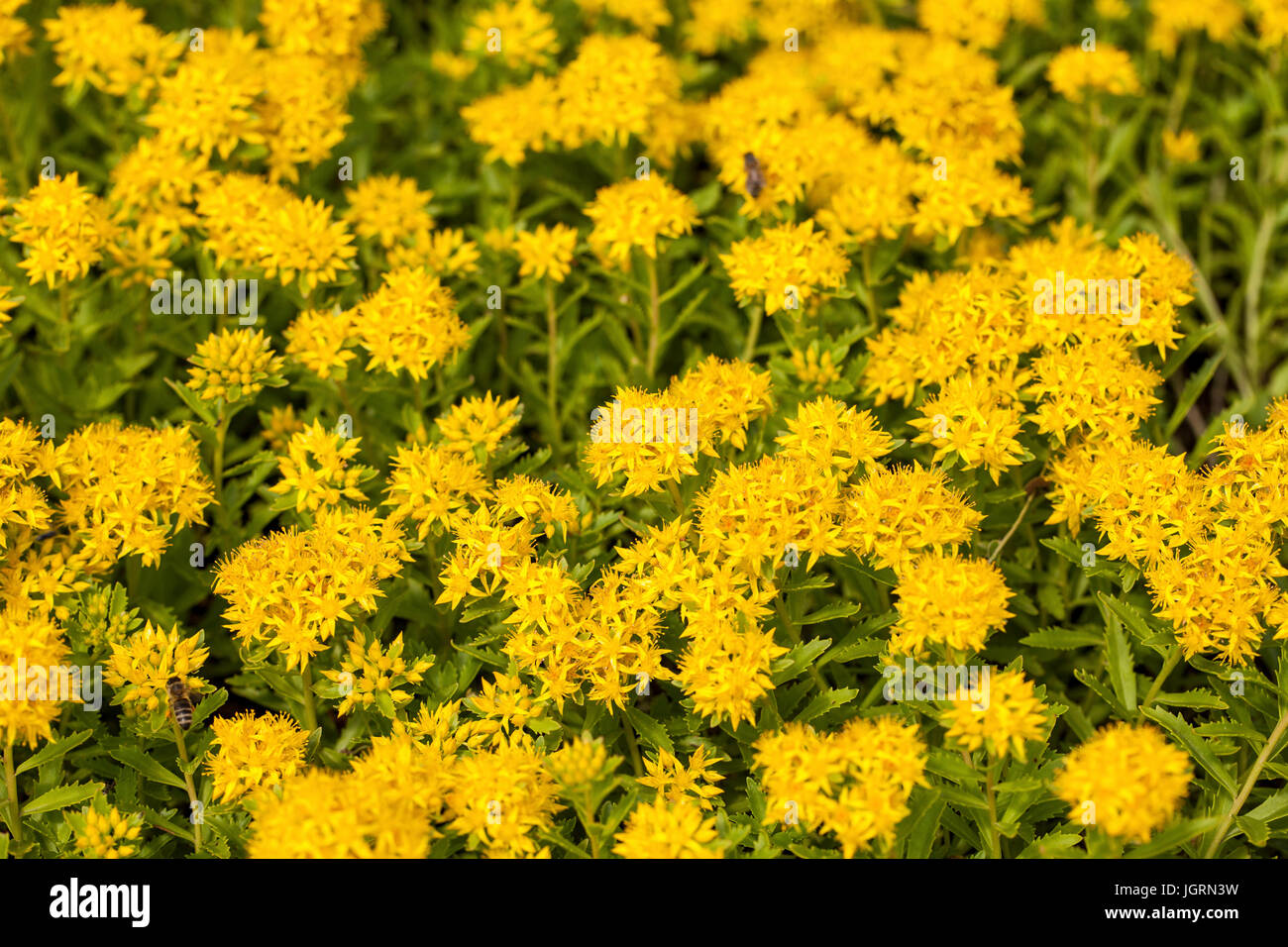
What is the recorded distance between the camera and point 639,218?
2961mm

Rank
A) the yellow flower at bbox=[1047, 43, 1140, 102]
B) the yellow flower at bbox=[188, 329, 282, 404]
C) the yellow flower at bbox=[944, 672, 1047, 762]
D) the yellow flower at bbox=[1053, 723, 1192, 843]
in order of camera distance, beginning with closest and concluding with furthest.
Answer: the yellow flower at bbox=[1053, 723, 1192, 843] → the yellow flower at bbox=[944, 672, 1047, 762] → the yellow flower at bbox=[188, 329, 282, 404] → the yellow flower at bbox=[1047, 43, 1140, 102]

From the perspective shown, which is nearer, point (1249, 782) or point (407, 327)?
point (1249, 782)

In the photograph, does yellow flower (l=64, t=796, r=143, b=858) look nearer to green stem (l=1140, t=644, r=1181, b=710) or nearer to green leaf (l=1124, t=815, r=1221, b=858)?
green leaf (l=1124, t=815, r=1221, b=858)

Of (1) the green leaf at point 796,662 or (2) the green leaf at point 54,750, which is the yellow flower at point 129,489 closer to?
(2) the green leaf at point 54,750

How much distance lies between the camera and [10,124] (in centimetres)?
338

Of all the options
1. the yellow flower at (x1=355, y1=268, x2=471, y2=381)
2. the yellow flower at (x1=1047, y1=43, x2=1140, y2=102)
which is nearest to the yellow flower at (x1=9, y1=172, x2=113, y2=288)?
the yellow flower at (x1=355, y1=268, x2=471, y2=381)

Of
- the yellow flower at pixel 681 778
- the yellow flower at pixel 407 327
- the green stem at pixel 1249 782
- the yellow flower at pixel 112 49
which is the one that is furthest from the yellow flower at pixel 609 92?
the green stem at pixel 1249 782

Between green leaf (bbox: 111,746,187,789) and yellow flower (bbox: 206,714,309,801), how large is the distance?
5.3 inches

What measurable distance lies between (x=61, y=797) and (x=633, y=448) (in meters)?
1.31

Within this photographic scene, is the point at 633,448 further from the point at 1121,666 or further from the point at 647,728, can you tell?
the point at 1121,666

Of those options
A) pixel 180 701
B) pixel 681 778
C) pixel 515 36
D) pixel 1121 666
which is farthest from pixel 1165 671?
pixel 515 36

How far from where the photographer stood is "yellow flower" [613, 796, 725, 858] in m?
2.01

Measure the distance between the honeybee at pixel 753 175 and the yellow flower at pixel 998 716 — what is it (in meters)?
1.58

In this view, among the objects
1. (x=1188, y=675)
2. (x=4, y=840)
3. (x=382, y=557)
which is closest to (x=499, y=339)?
(x=382, y=557)
